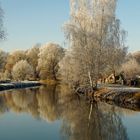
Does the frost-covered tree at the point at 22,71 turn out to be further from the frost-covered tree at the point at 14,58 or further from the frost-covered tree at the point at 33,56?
the frost-covered tree at the point at 14,58

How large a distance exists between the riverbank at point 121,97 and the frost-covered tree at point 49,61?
56.9 metres

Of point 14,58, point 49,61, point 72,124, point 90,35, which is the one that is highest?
point 14,58

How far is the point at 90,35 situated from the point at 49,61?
5868 centimetres

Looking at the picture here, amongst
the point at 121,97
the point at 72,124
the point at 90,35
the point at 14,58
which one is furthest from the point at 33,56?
the point at 72,124

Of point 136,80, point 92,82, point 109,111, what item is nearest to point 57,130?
point 109,111

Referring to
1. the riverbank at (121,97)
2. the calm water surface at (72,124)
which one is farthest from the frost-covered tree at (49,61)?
the calm water surface at (72,124)

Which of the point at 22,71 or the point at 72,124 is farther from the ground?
the point at 22,71

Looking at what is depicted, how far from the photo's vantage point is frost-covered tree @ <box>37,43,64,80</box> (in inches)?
4313

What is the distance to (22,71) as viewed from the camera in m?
112

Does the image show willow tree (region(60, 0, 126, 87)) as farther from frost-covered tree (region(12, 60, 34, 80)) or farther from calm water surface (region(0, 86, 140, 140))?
frost-covered tree (region(12, 60, 34, 80))

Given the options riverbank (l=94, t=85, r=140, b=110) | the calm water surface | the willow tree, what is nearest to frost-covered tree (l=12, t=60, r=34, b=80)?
the willow tree

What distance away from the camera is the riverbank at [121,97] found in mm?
42225

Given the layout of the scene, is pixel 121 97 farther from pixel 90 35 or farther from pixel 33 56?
pixel 33 56

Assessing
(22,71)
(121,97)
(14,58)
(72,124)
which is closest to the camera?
(72,124)
